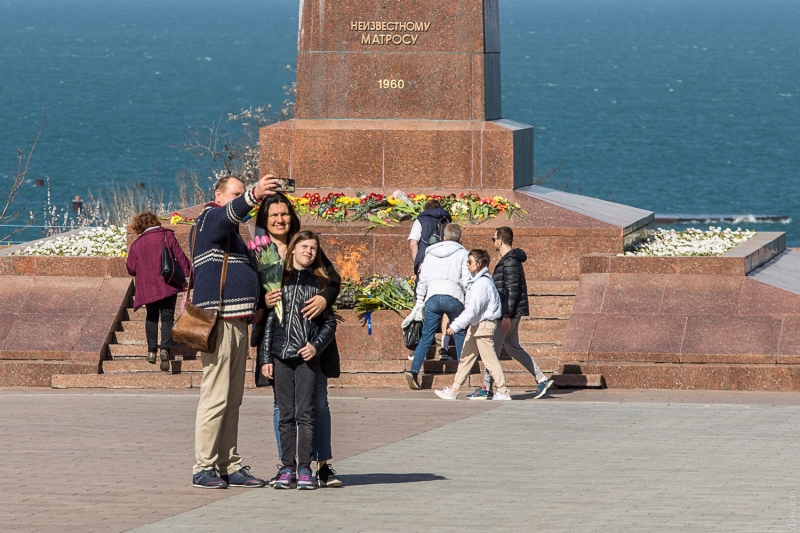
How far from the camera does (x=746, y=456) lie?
10695 millimetres

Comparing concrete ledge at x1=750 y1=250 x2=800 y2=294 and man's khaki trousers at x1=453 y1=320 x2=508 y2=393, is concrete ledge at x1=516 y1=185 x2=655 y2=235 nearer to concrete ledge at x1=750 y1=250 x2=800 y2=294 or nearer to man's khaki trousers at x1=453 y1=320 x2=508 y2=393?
concrete ledge at x1=750 y1=250 x2=800 y2=294

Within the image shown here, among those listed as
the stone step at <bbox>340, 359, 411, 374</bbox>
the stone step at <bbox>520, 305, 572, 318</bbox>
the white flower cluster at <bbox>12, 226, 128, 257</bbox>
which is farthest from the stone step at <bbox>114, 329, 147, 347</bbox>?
the stone step at <bbox>520, 305, 572, 318</bbox>

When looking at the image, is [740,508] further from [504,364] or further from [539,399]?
[504,364]

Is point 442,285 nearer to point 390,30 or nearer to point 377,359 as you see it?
point 377,359

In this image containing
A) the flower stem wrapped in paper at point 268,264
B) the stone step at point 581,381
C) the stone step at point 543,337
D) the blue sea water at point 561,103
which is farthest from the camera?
the blue sea water at point 561,103

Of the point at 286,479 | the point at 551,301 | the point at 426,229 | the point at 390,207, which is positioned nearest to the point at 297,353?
the point at 286,479

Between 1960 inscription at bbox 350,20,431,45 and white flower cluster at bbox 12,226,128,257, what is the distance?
3.58 m

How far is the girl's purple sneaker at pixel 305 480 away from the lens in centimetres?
966

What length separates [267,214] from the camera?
9.80 meters

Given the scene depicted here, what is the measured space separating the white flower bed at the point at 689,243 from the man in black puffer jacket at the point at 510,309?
8.23 feet

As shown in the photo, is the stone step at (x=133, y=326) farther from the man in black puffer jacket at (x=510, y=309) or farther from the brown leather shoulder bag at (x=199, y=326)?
the brown leather shoulder bag at (x=199, y=326)

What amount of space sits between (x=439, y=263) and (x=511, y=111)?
73.6 metres

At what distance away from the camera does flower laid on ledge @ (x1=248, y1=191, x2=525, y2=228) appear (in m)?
17.4

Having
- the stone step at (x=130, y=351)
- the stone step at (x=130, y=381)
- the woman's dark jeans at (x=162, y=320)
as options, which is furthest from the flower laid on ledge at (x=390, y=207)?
the stone step at (x=130, y=381)
